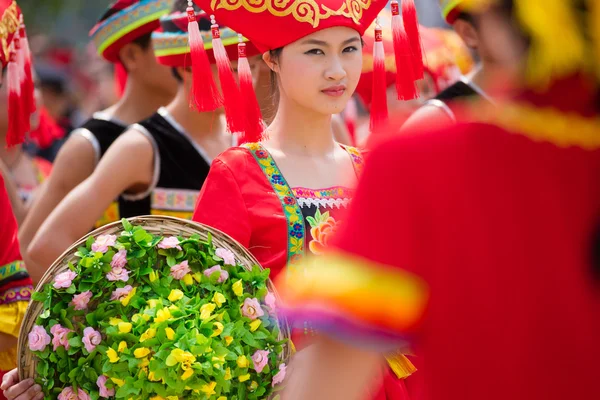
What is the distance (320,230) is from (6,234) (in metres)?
0.84

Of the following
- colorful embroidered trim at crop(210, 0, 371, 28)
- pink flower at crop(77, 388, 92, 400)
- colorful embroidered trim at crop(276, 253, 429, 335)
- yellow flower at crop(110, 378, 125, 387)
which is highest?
colorful embroidered trim at crop(210, 0, 371, 28)

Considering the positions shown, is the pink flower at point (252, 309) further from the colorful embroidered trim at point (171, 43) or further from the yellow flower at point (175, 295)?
the colorful embroidered trim at point (171, 43)

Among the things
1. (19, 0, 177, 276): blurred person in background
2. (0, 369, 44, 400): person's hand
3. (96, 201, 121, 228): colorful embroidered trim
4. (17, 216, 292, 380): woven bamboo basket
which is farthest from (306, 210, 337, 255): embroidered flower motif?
(19, 0, 177, 276): blurred person in background

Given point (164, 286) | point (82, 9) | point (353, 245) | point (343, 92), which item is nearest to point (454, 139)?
point (353, 245)

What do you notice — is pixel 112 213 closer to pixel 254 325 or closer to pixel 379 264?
pixel 254 325

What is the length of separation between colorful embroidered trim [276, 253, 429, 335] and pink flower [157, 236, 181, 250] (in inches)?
45.7

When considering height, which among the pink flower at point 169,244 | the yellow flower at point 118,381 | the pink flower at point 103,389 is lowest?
the pink flower at point 103,389

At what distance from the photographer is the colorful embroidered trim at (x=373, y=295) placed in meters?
0.99

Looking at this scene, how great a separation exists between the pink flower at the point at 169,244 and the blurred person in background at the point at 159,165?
3.75ft

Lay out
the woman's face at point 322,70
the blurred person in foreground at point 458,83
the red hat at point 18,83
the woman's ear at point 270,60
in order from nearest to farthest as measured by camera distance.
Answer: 1. the woman's face at point 322,70
2. the woman's ear at point 270,60
3. the red hat at point 18,83
4. the blurred person in foreground at point 458,83

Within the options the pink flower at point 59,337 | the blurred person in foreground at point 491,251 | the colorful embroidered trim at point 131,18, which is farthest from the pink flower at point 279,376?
the colorful embroidered trim at point 131,18

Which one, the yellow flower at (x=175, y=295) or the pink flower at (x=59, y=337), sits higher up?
the yellow flower at (x=175, y=295)

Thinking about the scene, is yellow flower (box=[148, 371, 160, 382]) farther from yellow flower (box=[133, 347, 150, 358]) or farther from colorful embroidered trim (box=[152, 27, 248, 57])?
colorful embroidered trim (box=[152, 27, 248, 57])

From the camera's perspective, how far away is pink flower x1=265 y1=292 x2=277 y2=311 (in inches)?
85.0
